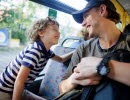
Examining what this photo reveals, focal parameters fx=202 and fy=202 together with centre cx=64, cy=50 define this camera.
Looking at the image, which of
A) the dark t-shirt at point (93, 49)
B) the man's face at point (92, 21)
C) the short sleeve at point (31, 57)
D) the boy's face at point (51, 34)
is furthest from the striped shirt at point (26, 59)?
the man's face at point (92, 21)

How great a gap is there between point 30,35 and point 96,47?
0.90 metres

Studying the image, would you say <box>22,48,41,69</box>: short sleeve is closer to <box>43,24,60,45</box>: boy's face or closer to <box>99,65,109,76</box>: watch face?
<box>43,24,60,45</box>: boy's face

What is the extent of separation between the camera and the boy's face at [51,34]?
210 cm

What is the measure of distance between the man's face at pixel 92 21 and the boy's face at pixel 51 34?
0.61 metres

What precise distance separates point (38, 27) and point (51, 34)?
0.17 m

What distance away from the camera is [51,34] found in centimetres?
213

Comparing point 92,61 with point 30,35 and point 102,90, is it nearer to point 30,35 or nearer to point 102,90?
point 102,90

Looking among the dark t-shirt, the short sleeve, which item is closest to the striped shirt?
the short sleeve

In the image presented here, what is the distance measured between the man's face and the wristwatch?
66cm

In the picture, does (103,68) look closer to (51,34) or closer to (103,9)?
(103,9)

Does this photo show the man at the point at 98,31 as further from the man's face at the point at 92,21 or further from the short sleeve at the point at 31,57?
the short sleeve at the point at 31,57

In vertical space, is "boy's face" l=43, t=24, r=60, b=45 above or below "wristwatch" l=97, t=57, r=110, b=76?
above

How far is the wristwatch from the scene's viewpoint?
87 centimetres

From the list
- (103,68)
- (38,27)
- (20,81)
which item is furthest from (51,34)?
(103,68)
